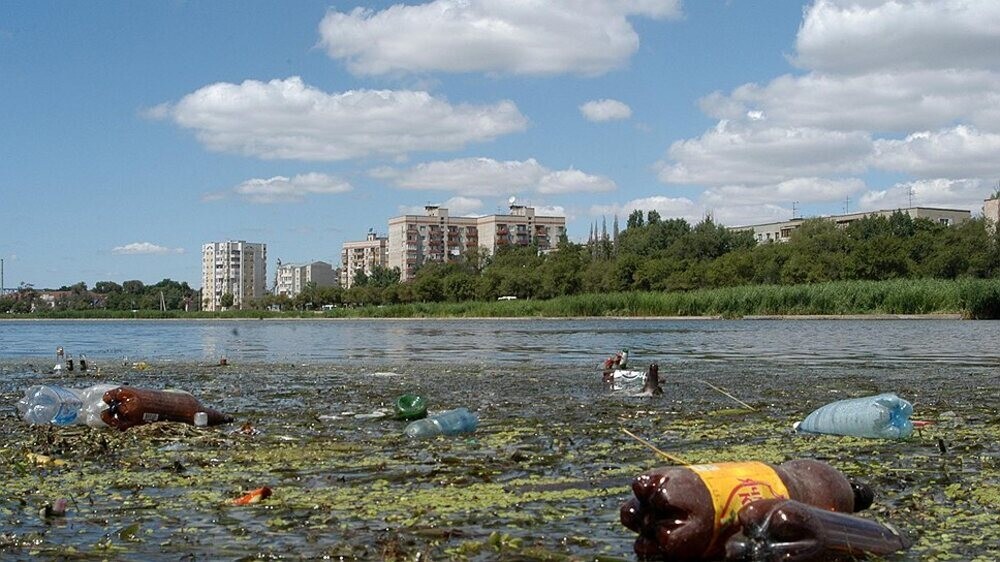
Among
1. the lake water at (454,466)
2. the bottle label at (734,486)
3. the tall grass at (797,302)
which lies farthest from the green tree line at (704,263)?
the bottle label at (734,486)

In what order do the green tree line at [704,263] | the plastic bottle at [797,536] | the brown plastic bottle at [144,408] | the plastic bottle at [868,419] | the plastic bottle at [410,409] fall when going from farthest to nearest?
1. the green tree line at [704,263]
2. the plastic bottle at [410,409]
3. the brown plastic bottle at [144,408]
4. the plastic bottle at [868,419]
5. the plastic bottle at [797,536]

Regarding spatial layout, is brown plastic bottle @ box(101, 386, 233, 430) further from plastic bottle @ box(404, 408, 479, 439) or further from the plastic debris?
the plastic debris

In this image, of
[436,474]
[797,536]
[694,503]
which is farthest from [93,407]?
[797,536]

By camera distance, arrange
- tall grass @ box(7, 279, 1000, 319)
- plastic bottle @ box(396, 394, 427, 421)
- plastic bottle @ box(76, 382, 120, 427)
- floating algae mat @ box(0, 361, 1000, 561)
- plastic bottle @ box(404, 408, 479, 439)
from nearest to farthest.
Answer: floating algae mat @ box(0, 361, 1000, 561) → plastic bottle @ box(404, 408, 479, 439) → plastic bottle @ box(76, 382, 120, 427) → plastic bottle @ box(396, 394, 427, 421) → tall grass @ box(7, 279, 1000, 319)

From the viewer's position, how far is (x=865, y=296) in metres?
79.3

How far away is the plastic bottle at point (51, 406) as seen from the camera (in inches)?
578

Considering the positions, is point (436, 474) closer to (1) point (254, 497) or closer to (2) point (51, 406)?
(1) point (254, 497)

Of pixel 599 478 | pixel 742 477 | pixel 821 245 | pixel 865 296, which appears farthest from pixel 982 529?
pixel 821 245

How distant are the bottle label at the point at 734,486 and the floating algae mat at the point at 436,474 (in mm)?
718

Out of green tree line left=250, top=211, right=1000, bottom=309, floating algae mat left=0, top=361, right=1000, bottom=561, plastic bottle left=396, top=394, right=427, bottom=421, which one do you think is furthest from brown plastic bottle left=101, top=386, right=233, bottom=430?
green tree line left=250, top=211, right=1000, bottom=309

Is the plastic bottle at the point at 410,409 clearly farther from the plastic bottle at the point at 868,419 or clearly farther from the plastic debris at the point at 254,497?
the plastic debris at the point at 254,497

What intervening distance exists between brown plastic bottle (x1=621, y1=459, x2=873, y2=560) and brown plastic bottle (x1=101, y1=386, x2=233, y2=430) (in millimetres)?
8667

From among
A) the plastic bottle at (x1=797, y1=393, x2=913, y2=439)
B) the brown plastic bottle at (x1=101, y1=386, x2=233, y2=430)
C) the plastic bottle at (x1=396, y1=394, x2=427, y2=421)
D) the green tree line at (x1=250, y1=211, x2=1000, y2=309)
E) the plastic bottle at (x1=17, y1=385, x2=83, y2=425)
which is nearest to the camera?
the plastic bottle at (x1=797, y1=393, x2=913, y2=439)

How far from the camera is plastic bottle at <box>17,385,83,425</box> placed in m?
14.7
